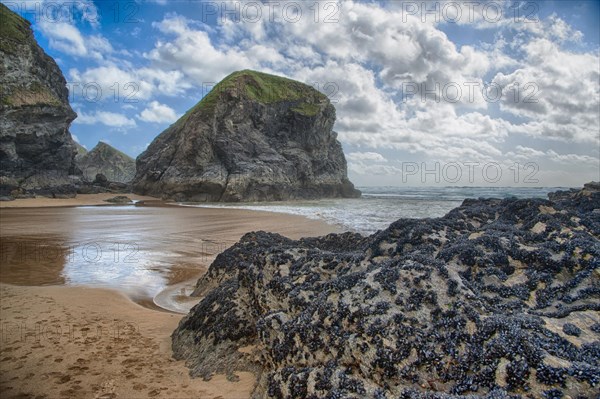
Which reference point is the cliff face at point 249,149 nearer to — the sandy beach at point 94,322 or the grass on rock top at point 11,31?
the grass on rock top at point 11,31

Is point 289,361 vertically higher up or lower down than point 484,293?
lower down

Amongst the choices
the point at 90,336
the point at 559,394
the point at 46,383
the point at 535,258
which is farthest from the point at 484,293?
the point at 90,336

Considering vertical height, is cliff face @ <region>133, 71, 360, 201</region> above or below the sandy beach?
above

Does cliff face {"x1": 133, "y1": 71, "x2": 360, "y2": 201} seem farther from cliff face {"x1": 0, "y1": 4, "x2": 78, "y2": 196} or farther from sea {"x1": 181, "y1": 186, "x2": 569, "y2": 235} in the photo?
cliff face {"x1": 0, "y1": 4, "x2": 78, "y2": 196}

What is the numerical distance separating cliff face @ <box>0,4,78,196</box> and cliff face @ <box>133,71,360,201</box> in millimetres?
13753

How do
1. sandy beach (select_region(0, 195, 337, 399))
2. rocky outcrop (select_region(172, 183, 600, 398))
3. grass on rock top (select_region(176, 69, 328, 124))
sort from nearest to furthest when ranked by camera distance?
rocky outcrop (select_region(172, 183, 600, 398))
sandy beach (select_region(0, 195, 337, 399))
grass on rock top (select_region(176, 69, 328, 124))

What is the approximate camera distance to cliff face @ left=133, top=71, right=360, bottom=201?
5162 centimetres

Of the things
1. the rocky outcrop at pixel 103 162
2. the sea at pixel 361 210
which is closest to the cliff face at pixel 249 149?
the sea at pixel 361 210

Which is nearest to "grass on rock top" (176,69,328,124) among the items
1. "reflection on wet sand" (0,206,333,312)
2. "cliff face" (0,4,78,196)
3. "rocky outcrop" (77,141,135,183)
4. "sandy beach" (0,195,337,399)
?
"cliff face" (0,4,78,196)

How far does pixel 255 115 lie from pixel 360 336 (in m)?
60.2

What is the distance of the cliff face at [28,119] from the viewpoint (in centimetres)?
3953

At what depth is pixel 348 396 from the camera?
2428 mm

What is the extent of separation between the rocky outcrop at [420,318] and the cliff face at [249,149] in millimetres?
45707

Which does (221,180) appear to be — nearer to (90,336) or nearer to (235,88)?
(235,88)
